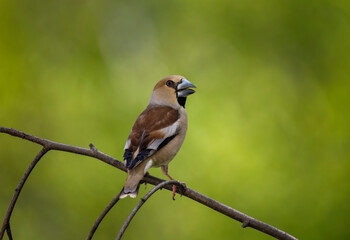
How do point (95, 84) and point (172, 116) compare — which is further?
point (95, 84)

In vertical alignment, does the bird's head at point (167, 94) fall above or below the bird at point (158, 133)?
above

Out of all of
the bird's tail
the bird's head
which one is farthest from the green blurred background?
the bird's tail

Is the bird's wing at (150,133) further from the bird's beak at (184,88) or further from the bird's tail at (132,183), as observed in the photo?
the bird's beak at (184,88)

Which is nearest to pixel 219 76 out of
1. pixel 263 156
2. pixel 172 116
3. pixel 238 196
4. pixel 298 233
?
pixel 263 156

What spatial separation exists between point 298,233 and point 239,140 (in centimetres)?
159

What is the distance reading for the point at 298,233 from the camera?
675 cm

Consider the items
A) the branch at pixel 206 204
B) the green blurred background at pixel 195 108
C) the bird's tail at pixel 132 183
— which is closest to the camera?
the branch at pixel 206 204

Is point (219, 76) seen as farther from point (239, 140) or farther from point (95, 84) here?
point (95, 84)

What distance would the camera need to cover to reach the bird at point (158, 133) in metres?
2.98

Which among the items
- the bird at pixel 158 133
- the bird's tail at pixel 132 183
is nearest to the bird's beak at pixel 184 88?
the bird at pixel 158 133

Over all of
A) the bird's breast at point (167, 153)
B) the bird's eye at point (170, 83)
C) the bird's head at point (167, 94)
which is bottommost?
the bird's breast at point (167, 153)

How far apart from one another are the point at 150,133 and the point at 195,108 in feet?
14.4

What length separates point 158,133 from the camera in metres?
3.31

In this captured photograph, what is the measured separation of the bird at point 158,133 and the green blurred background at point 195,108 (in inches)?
118
